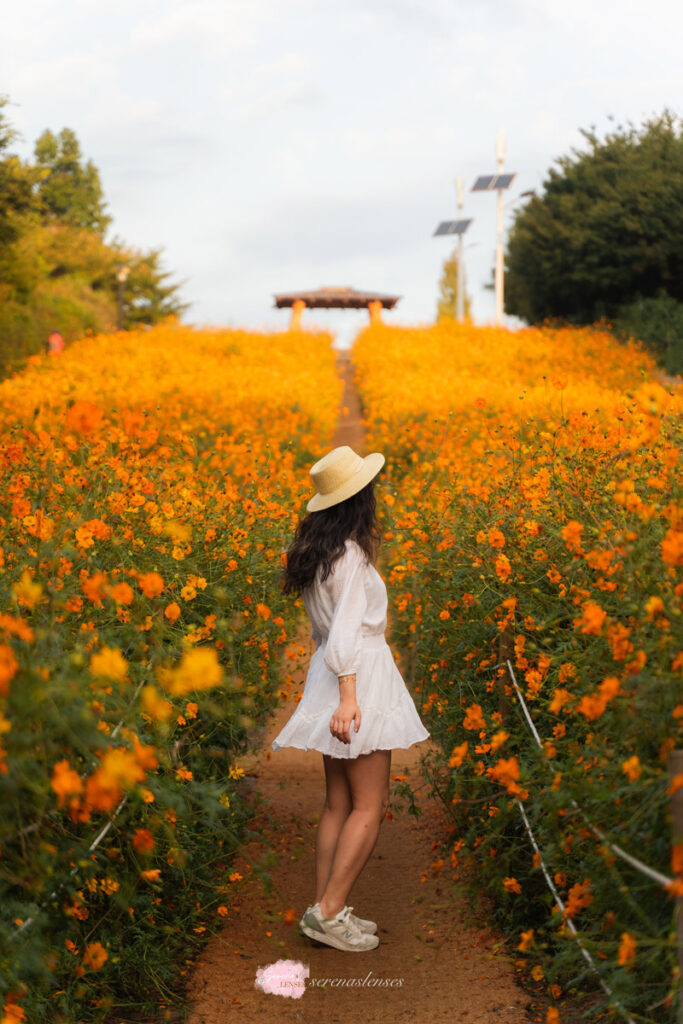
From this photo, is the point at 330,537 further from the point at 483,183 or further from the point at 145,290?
the point at 145,290

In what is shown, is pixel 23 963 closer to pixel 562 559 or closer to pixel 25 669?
pixel 25 669

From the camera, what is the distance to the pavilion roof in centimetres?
3195

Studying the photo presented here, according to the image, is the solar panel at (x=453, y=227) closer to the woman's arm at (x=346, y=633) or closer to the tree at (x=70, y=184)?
the tree at (x=70, y=184)

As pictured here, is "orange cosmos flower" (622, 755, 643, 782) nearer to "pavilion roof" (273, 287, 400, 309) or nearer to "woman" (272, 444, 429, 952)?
"woman" (272, 444, 429, 952)

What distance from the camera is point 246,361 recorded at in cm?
2041

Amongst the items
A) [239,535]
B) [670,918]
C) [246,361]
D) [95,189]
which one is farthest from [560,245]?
[95,189]

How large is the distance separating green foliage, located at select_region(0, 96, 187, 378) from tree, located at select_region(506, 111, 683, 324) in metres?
11.5

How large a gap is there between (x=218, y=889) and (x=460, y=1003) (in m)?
0.93

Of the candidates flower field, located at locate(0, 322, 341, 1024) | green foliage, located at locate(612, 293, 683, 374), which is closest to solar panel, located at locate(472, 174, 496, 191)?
green foliage, located at locate(612, 293, 683, 374)

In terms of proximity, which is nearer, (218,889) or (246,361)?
(218,889)

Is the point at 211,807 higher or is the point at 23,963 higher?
the point at 211,807

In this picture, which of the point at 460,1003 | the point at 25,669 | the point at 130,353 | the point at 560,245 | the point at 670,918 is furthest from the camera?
the point at 560,245

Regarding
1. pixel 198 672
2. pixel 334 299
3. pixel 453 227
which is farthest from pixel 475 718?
pixel 453 227

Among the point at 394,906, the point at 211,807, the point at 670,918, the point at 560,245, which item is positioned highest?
the point at 560,245
